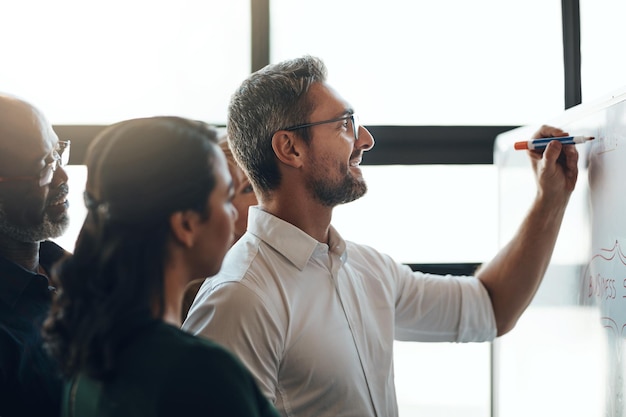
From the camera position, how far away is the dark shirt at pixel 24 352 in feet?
4.07

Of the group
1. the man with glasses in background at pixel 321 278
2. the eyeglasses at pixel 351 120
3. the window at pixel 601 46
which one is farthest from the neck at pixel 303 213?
the window at pixel 601 46

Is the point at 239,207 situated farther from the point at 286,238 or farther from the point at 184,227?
the point at 184,227

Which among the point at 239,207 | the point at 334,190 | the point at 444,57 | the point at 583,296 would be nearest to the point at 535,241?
the point at 583,296

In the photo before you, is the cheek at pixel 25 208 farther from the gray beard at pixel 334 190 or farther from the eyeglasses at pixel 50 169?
the gray beard at pixel 334 190

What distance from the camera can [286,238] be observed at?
1520 mm

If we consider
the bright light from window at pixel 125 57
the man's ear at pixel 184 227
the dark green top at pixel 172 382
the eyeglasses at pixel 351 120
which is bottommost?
the dark green top at pixel 172 382

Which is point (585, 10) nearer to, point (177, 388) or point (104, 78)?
point (104, 78)

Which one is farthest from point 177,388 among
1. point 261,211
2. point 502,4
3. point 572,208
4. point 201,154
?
point 502,4

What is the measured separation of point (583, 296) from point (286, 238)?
0.67m

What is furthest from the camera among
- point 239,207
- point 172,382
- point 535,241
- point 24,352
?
point 239,207

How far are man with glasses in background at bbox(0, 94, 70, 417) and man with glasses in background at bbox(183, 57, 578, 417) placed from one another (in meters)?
0.29

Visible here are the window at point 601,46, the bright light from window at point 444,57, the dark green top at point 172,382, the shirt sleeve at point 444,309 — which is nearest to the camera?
the dark green top at point 172,382

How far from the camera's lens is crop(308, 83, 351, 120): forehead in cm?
156

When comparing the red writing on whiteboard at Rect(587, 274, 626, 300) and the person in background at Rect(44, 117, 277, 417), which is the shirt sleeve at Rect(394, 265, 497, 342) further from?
the person in background at Rect(44, 117, 277, 417)
